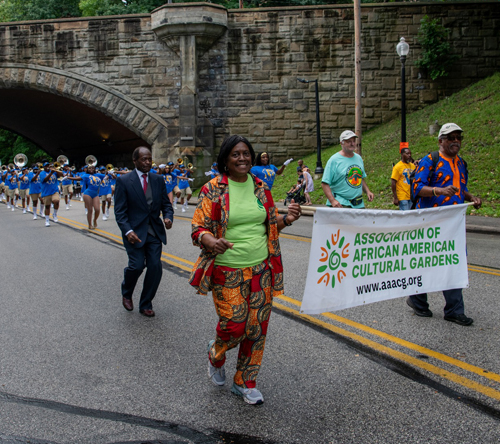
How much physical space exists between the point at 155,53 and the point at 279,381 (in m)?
25.4

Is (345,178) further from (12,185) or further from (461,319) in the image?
(12,185)

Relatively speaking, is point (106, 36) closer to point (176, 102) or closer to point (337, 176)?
point (176, 102)

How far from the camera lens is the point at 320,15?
85.9ft

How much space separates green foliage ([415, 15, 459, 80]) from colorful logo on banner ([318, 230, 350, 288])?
24.1 metres

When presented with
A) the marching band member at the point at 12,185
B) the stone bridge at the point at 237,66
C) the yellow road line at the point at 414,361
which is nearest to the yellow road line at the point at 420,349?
the yellow road line at the point at 414,361

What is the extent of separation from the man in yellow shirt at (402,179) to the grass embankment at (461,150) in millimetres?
3711

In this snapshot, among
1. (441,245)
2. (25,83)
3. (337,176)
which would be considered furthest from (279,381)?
(25,83)

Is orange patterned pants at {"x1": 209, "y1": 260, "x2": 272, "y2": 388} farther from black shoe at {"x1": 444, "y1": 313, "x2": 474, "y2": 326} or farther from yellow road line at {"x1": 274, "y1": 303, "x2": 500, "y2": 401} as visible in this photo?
black shoe at {"x1": 444, "y1": 313, "x2": 474, "y2": 326}

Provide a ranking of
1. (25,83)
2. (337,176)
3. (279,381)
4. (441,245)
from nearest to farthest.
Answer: (279,381) → (441,245) → (337,176) → (25,83)

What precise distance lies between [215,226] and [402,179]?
855 cm

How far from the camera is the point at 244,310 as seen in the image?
3.55 meters

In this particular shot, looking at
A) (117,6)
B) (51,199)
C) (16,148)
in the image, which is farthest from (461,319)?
(16,148)

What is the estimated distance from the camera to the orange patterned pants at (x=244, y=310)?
3.54 meters

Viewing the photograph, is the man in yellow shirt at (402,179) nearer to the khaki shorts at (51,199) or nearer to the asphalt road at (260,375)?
the asphalt road at (260,375)
